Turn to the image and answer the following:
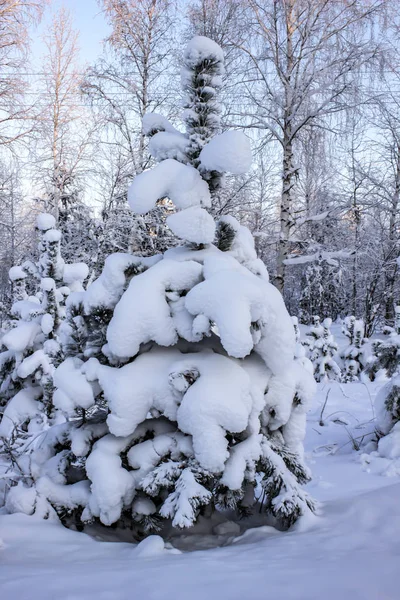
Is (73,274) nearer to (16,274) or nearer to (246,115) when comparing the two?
(16,274)

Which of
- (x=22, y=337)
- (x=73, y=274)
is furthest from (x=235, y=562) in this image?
(x=73, y=274)

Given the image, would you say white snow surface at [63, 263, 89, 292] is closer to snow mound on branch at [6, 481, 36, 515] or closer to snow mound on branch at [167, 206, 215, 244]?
snow mound on branch at [167, 206, 215, 244]

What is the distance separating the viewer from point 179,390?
260 centimetres

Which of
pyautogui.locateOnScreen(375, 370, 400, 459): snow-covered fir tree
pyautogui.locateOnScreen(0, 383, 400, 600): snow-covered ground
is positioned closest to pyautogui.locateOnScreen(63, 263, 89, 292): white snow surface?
pyautogui.locateOnScreen(0, 383, 400, 600): snow-covered ground

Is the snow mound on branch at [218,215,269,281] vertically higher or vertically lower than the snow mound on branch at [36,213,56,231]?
lower

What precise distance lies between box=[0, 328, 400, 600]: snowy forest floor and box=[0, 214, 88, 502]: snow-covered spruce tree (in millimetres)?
3053

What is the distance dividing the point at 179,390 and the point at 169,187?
145 centimetres

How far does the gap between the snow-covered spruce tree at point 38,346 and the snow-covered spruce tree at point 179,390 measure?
2539 millimetres

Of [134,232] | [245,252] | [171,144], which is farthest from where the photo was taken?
[134,232]

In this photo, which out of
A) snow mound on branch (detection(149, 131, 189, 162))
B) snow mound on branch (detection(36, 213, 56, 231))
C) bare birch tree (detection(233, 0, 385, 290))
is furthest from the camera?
bare birch tree (detection(233, 0, 385, 290))

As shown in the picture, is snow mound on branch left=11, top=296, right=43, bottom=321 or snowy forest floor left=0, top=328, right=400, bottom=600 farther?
snow mound on branch left=11, top=296, right=43, bottom=321

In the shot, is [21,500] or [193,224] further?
[193,224]

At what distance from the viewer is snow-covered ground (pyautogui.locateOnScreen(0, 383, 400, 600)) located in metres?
1.65

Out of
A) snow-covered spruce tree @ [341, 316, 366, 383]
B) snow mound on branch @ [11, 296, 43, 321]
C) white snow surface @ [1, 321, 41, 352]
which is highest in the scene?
snow mound on branch @ [11, 296, 43, 321]
